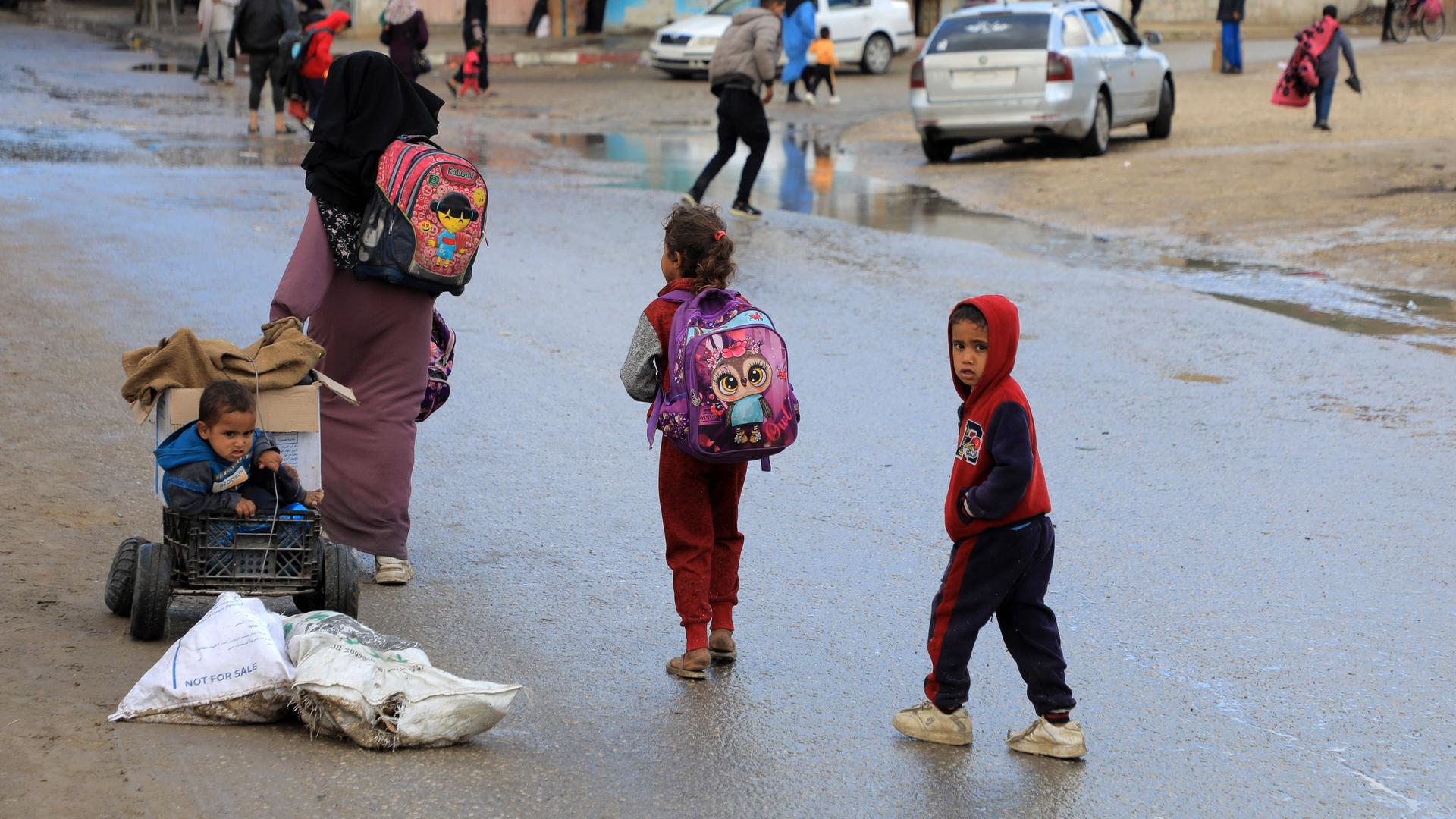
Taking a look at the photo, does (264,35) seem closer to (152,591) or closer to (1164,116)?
(1164,116)

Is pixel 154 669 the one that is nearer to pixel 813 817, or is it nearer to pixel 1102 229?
pixel 813 817

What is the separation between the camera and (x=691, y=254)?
15.3 feet

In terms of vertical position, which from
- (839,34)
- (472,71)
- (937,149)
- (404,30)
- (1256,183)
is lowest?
(1256,183)

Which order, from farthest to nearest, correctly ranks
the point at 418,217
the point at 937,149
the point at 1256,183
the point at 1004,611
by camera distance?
the point at 937,149
the point at 1256,183
the point at 418,217
the point at 1004,611

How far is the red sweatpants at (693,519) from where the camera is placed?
4.73 m

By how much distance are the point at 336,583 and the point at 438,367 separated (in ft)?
3.84

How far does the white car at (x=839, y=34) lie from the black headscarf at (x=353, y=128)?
918 inches

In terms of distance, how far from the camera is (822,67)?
86.9 feet

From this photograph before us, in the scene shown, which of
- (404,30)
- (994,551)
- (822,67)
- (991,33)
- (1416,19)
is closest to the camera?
(994,551)

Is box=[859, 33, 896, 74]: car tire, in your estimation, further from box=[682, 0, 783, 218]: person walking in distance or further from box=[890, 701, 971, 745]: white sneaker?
box=[890, 701, 971, 745]: white sneaker

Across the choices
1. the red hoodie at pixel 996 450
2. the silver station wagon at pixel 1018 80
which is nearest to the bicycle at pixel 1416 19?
the silver station wagon at pixel 1018 80

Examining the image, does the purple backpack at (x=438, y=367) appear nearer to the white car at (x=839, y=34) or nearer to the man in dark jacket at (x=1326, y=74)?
the man in dark jacket at (x=1326, y=74)

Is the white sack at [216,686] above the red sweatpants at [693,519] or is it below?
below

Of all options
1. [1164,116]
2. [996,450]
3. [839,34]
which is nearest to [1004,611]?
[996,450]
